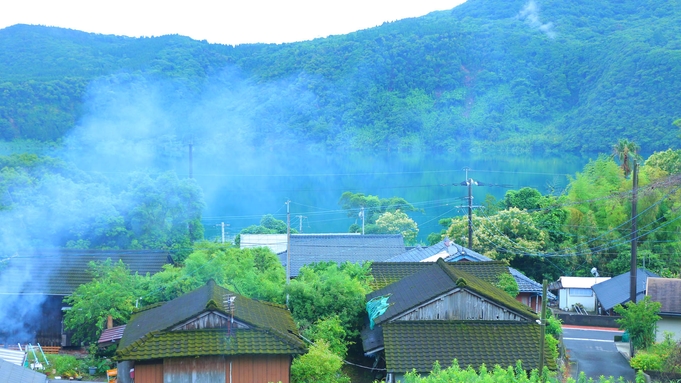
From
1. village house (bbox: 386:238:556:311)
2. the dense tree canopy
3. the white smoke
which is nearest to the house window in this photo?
village house (bbox: 386:238:556:311)

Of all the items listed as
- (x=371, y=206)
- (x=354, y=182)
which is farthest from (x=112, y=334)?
(x=354, y=182)

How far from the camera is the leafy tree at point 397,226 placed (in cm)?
4156

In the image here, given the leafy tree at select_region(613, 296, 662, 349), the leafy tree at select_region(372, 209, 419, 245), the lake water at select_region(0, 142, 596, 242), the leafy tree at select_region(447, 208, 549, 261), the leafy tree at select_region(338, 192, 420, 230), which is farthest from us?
the lake water at select_region(0, 142, 596, 242)

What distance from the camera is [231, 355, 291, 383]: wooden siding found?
41.2 ft

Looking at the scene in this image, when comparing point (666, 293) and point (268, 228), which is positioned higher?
point (666, 293)

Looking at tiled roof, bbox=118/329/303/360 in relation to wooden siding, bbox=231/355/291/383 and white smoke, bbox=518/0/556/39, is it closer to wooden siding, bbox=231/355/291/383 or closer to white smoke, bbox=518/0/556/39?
wooden siding, bbox=231/355/291/383

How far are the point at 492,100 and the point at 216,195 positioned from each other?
255ft

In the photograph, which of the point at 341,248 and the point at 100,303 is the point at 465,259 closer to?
the point at 341,248

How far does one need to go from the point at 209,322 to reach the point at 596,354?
13035mm

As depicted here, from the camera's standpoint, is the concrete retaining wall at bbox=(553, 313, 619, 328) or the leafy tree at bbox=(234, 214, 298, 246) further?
the leafy tree at bbox=(234, 214, 298, 246)

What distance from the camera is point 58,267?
20312 mm

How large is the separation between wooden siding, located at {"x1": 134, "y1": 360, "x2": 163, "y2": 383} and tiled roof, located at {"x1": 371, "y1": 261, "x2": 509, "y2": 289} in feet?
26.4

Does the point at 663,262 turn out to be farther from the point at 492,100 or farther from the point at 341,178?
the point at 492,100

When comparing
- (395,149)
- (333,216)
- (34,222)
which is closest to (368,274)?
(34,222)
